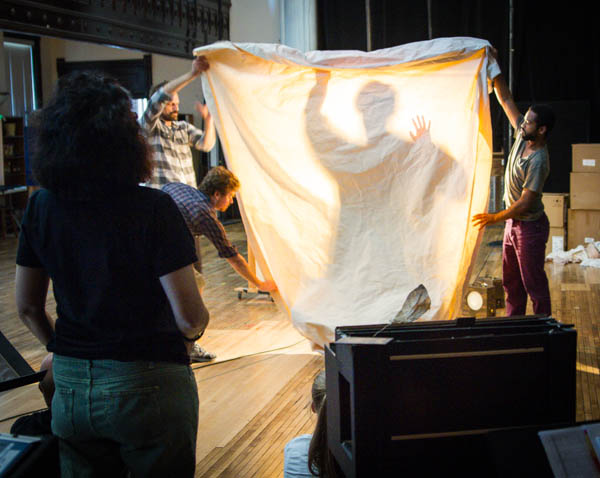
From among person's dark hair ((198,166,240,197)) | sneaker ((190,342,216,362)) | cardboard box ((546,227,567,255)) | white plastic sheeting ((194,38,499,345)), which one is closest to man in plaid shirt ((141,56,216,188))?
white plastic sheeting ((194,38,499,345))

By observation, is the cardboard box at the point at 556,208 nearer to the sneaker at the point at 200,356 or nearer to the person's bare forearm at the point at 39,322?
the sneaker at the point at 200,356

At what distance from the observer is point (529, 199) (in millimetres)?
3496

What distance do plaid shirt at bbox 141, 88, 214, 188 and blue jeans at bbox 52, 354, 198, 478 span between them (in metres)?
2.59

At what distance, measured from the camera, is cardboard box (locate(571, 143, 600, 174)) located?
24.1 ft

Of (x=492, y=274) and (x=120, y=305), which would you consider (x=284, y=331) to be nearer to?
(x=492, y=274)

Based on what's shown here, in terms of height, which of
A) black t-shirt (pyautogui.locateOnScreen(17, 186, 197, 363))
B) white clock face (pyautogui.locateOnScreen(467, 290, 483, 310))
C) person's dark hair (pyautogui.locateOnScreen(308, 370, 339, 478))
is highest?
black t-shirt (pyautogui.locateOnScreen(17, 186, 197, 363))

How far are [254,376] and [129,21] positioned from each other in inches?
158

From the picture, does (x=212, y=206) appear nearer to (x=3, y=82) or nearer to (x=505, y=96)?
(x=505, y=96)

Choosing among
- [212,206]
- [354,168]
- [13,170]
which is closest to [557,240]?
[354,168]

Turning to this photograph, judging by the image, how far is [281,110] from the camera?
368cm

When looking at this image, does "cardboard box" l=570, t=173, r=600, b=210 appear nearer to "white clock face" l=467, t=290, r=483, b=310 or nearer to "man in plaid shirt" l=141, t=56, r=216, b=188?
"white clock face" l=467, t=290, r=483, b=310

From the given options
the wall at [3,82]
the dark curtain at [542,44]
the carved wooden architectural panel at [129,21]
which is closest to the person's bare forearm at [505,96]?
the carved wooden architectural panel at [129,21]

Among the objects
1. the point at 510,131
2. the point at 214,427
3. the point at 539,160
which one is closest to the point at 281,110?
the point at 539,160

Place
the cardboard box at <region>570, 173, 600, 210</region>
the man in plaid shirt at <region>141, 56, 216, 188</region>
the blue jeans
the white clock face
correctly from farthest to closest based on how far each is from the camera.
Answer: the cardboard box at <region>570, 173, 600, 210</region> → the white clock face → the man in plaid shirt at <region>141, 56, 216, 188</region> → the blue jeans
